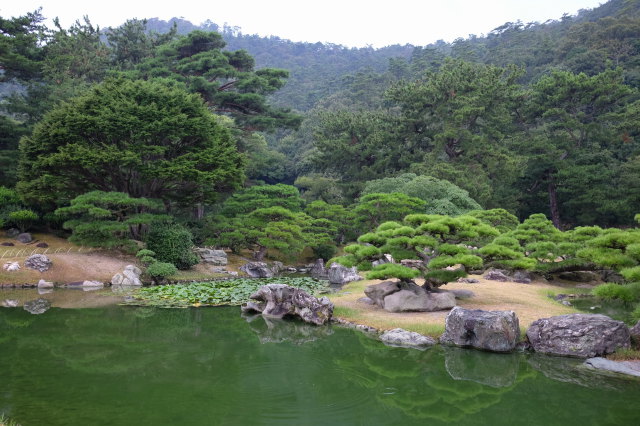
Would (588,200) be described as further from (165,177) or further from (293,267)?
(165,177)

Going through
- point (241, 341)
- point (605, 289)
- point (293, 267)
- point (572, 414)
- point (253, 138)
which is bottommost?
point (293, 267)

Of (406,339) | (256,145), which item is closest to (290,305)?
(406,339)

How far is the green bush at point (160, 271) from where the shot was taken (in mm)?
15103

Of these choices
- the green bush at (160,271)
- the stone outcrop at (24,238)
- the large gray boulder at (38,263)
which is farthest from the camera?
the stone outcrop at (24,238)

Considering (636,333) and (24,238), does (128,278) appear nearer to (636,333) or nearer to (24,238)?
(24,238)

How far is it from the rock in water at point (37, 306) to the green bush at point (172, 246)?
199 inches

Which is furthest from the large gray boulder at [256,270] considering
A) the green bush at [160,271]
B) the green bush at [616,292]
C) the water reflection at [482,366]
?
the green bush at [616,292]

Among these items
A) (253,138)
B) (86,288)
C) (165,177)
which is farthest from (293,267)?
(253,138)

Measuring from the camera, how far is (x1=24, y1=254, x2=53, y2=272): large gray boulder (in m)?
14.4

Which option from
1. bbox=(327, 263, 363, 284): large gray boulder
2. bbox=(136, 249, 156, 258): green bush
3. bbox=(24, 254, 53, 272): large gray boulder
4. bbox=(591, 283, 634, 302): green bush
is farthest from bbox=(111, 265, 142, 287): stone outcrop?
bbox=(591, 283, 634, 302): green bush

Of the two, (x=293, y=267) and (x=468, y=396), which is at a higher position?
(x=468, y=396)

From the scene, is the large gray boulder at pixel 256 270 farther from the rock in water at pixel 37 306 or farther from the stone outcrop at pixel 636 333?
the stone outcrop at pixel 636 333

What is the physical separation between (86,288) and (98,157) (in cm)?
497

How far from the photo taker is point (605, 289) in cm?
728
